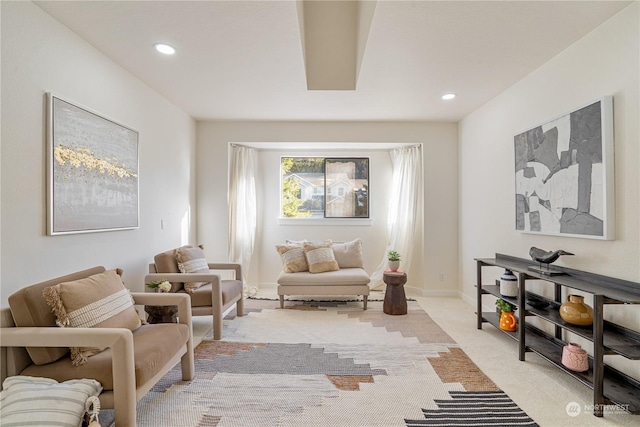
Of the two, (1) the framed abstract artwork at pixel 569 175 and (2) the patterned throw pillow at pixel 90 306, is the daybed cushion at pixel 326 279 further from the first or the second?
(2) the patterned throw pillow at pixel 90 306

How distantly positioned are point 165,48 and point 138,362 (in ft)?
7.47

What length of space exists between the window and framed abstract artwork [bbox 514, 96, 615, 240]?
2.43 meters

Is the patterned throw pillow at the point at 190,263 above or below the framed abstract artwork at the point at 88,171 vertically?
below

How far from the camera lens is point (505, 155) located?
344 centimetres

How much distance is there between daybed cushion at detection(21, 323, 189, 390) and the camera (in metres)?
1.65

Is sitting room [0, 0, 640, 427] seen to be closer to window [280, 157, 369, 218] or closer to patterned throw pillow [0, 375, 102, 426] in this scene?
A: patterned throw pillow [0, 375, 102, 426]

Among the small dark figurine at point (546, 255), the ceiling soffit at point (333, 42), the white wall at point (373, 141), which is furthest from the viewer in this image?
the white wall at point (373, 141)

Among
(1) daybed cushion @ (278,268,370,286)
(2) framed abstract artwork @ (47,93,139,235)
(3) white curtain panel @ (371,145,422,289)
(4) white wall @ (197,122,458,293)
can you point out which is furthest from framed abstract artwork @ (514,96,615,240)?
(2) framed abstract artwork @ (47,93,139,235)

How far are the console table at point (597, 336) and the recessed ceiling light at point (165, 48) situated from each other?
11.0 ft

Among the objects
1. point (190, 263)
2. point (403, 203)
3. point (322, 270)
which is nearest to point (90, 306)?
point (190, 263)

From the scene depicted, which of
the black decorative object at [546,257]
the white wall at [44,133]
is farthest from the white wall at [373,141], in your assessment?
the black decorative object at [546,257]

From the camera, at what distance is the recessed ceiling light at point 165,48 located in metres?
2.49

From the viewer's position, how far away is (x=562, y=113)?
8.39 ft

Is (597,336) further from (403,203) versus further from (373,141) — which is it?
(373,141)
